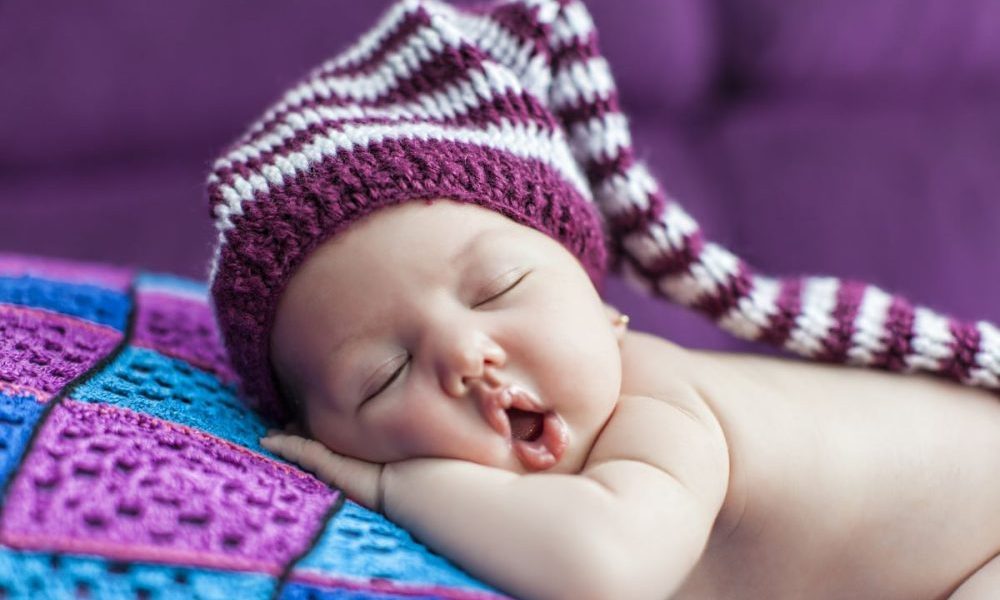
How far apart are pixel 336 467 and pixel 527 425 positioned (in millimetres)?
182

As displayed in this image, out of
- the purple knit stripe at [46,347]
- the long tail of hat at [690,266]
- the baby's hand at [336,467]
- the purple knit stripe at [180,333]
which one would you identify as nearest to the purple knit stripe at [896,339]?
the long tail of hat at [690,266]

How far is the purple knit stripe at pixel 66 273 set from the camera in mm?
1220

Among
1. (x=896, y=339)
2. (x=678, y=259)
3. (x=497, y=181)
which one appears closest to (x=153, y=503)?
(x=497, y=181)

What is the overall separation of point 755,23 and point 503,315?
0.99 meters

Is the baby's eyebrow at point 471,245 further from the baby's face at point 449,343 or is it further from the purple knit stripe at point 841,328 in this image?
the purple knit stripe at point 841,328

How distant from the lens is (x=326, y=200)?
3.17ft

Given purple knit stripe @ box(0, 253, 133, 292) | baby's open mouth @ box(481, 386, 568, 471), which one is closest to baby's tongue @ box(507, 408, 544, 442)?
baby's open mouth @ box(481, 386, 568, 471)

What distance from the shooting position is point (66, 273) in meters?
1.28

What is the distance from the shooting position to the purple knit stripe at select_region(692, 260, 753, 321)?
46.8 inches

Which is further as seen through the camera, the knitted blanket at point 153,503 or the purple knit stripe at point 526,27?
the purple knit stripe at point 526,27

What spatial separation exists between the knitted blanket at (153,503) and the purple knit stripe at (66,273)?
0.18 metres

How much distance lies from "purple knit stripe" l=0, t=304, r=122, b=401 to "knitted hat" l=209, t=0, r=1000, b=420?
5.2 inches

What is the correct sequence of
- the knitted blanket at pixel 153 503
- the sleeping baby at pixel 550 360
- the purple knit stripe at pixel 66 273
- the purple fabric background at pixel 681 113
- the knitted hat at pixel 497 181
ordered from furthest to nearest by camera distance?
the purple fabric background at pixel 681 113 < the purple knit stripe at pixel 66 273 < the knitted hat at pixel 497 181 < the sleeping baby at pixel 550 360 < the knitted blanket at pixel 153 503

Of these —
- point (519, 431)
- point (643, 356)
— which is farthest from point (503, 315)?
point (643, 356)
